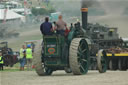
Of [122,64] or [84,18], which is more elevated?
[84,18]

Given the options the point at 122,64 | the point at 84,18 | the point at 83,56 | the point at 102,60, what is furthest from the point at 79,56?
the point at 122,64

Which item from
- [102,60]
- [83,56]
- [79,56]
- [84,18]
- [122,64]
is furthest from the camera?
Answer: [122,64]

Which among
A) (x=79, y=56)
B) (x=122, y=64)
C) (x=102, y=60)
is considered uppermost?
(x=79, y=56)

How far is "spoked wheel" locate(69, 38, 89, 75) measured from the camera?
17.7m

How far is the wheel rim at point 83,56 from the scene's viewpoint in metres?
18.2

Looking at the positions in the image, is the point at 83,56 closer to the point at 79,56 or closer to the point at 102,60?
the point at 79,56

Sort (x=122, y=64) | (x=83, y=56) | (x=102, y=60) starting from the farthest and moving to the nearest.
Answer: (x=122, y=64), (x=102, y=60), (x=83, y=56)

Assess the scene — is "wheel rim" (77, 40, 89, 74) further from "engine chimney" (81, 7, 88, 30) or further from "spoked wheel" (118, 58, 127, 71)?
"spoked wheel" (118, 58, 127, 71)

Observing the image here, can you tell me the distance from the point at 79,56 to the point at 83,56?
56 cm

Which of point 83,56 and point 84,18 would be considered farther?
point 84,18

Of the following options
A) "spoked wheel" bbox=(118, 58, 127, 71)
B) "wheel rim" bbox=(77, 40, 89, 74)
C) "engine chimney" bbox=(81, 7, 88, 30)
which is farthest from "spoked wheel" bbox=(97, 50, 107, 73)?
"spoked wheel" bbox=(118, 58, 127, 71)

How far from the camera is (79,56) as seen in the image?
18156 millimetres

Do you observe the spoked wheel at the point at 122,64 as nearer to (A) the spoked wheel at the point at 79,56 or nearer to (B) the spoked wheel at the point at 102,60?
(B) the spoked wheel at the point at 102,60

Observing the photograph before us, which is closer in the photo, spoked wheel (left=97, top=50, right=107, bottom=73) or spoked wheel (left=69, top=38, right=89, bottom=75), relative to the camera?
spoked wheel (left=69, top=38, right=89, bottom=75)
